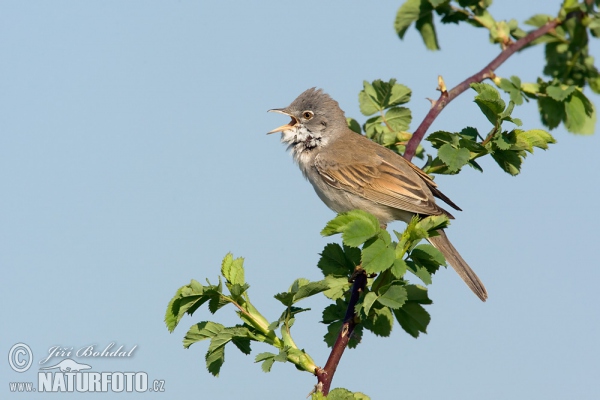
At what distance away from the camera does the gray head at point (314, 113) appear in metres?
6.17

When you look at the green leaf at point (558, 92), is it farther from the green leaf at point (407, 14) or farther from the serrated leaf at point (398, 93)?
the green leaf at point (407, 14)

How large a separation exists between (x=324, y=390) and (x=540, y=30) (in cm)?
317

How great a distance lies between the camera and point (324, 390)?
3.10 m

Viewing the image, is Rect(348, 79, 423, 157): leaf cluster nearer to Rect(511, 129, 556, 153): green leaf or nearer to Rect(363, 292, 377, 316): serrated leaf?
Rect(511, 129, 556, 153): green leaf

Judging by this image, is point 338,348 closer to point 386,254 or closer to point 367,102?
point 386,254

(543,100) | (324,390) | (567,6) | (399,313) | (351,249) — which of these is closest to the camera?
(324,390)

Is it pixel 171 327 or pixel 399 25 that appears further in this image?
pixel 399 25

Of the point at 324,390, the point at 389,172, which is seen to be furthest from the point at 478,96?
the point at 389,172

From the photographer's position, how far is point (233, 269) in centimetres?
332

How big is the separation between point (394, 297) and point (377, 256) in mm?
246

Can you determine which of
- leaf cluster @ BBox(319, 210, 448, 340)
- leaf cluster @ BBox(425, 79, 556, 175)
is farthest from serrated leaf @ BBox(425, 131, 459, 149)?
leaf cluster @ BBox(319, 210, 448, 340)

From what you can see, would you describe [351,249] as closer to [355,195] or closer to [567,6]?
[355,195]

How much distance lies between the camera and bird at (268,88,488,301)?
17.7ft

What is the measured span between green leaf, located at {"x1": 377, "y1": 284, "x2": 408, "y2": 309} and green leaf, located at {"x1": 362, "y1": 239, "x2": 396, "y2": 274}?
0.20 m
